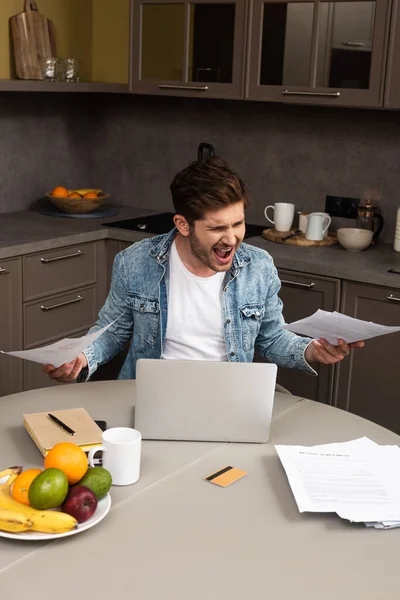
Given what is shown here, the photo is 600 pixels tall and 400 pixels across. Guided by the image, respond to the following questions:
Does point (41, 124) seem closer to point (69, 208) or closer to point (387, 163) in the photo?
point (69, 208)

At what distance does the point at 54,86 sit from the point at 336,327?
2217 mm

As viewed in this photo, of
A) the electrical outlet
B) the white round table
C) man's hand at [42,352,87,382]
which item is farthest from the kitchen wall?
the white round table

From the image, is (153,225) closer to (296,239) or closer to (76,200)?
(76,200)

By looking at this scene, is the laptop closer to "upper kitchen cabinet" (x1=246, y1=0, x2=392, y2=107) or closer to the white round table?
the white round table

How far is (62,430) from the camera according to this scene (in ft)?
5.28

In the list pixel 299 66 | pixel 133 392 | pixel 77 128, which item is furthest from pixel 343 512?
pixel 77 128

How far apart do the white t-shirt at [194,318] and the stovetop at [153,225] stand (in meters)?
Result: 1.32

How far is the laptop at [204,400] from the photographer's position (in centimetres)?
159

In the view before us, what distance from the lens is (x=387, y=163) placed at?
3371 mm

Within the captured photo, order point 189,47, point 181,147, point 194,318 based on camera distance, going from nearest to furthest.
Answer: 1. point 194,318
2. point 189,47
3. point 181,147

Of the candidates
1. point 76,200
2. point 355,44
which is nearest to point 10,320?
point 76,200

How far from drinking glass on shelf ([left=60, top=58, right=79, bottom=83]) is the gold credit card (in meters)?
2.62

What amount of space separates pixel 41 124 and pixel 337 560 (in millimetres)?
3090

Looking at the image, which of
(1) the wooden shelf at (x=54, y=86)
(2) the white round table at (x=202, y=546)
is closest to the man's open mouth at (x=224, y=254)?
(2) the white round table at (x=202, y=546)
